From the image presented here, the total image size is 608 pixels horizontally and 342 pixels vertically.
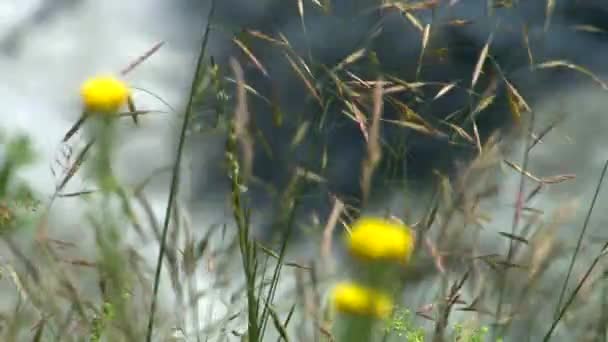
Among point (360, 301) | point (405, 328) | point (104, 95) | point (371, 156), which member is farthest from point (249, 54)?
point (360, 301)

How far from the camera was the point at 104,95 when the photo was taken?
738 millimetres

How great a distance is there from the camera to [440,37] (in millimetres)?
1867

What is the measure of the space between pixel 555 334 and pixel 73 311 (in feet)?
2.57

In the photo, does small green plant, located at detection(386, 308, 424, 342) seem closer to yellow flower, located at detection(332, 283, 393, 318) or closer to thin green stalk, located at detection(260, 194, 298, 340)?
thin green stalk, located at detection(260, 194, 298, 340)

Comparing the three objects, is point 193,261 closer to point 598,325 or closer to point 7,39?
point 598,325

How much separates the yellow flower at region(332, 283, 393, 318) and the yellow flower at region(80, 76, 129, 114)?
21 cm

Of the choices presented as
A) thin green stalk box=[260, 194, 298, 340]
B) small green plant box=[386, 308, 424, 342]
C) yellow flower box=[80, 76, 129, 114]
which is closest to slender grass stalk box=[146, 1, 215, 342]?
thin green stalk box=[260, 194, 298, 340]

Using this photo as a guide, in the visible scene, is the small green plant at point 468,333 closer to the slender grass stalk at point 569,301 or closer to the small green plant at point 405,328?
the small green plant at point 405,328

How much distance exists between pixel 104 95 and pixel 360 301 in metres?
0.25

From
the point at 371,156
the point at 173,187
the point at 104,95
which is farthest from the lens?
the point at 173,187

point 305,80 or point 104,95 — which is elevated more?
point 305,80

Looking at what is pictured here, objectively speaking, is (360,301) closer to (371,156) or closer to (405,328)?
(371,156)

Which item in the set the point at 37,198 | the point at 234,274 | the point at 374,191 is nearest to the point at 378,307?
the point at 234,274

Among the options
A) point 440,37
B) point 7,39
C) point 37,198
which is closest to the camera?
point 440,37
